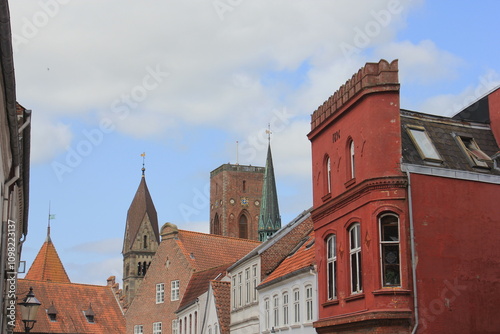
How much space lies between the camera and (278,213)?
11969 centimetres

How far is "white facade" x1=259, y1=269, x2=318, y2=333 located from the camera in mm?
29561

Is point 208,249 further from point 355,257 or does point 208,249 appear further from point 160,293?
point 355,257

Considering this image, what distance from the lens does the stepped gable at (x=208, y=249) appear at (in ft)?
186

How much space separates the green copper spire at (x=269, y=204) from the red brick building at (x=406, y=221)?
91.9 meters

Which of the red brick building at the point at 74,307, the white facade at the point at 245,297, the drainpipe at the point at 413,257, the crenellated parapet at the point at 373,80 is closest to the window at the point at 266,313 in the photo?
the white facade at the point at 245,297

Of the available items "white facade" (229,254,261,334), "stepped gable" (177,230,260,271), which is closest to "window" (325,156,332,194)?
"white facade" (229,254,261,334)

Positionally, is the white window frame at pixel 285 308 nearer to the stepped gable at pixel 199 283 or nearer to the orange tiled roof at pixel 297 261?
the orange tiled roof at pixel 297 261

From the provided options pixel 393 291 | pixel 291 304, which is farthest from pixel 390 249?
pixel 291 304

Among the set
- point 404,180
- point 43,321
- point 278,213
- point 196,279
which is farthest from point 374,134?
point 278,213

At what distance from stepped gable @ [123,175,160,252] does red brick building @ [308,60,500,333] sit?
347 feet

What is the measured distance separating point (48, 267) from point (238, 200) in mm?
48593

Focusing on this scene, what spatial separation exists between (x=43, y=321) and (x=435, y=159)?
4971 cm

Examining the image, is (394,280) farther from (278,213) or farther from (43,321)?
(278,213)

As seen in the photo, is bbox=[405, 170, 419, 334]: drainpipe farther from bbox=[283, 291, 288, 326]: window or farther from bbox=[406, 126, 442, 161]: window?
bbox=[283, 291, 288, 326]: window
